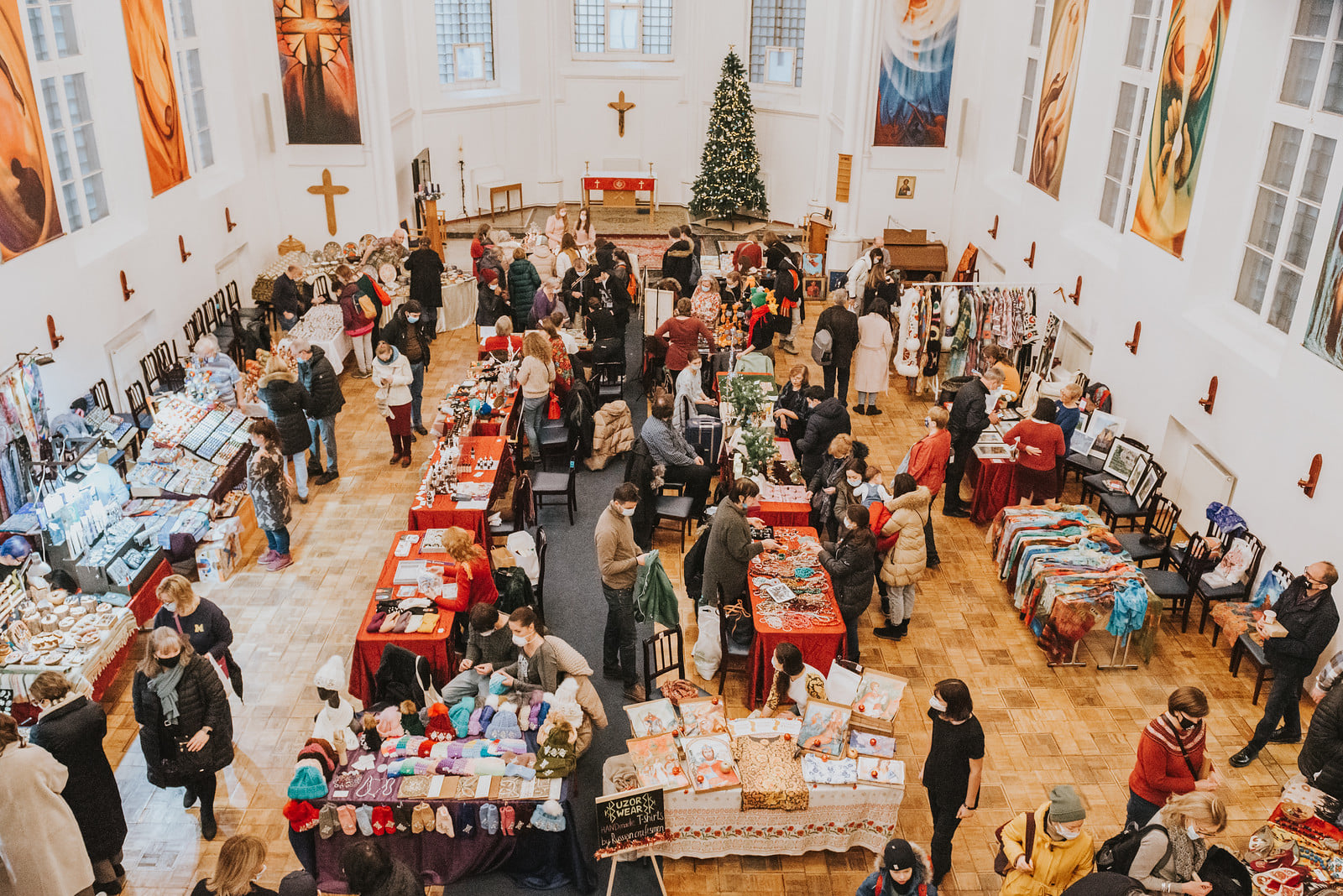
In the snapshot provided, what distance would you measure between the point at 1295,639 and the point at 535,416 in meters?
6.95

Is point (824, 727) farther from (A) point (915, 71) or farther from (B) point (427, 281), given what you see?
(A) point (915, 71)

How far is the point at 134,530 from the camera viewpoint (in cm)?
871

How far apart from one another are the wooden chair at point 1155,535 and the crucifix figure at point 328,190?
1200 cm

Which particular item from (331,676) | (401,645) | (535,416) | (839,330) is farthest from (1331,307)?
(331,676)

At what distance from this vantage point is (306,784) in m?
5.84

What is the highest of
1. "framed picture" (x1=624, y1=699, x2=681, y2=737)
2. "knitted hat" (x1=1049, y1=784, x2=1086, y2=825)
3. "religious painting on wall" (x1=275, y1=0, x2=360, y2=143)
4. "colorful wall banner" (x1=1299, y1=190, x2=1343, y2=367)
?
"religious painting on wall" (x1=275, y1=0, x2=360, y2=143)

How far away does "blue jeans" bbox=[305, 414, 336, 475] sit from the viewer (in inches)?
416

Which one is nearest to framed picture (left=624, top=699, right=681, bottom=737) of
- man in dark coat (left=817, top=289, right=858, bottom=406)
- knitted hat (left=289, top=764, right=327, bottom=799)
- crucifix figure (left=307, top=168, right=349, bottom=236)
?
knitted hat (left=289, top=764, right=327, bottom=799)

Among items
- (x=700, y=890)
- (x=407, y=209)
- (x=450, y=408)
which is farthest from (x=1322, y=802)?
(x=407, y=209)

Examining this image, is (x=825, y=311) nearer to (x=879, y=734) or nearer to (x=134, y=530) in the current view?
(x=879, y=734)

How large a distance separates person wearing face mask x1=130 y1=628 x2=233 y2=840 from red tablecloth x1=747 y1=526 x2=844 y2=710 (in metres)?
3.57

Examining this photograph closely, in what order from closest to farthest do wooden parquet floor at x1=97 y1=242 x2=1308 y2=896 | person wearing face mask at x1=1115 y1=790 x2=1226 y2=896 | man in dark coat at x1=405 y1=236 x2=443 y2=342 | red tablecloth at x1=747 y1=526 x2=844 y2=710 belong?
person wearing face mask at x1=1115 y1=790 x2=1226 y2=896 → wooden parquet floor at x1=97 y1=242 x2=1308 y2=896 → red tablecloth at x1=747 y1=526 x2=844 y2=710 → man in dark coat at x1=405 y1=236 x2=443 y2=342

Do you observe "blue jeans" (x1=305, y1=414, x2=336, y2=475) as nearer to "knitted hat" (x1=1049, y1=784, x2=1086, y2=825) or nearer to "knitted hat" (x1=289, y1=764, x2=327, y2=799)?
"knitted hat" (x1=289, y1=764, x2=327, y2=799)

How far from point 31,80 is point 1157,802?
423 inches
